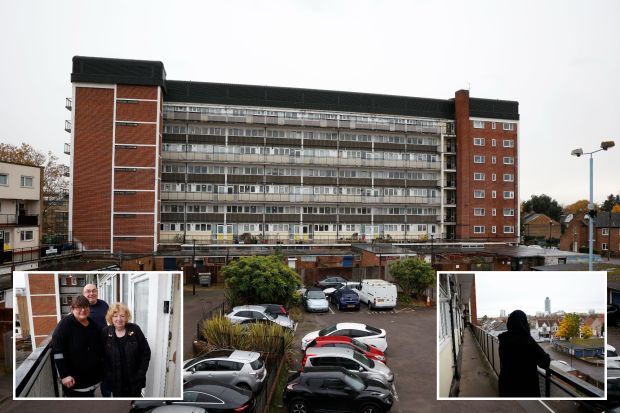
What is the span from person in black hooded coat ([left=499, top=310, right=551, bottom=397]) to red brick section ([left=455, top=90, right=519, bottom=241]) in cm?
4444

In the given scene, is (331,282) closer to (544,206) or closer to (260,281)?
(260,281)

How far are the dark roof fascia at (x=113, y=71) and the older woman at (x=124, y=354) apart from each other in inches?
1477

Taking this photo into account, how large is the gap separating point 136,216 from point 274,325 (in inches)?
1159

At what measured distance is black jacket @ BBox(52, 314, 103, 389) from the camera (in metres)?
6.61

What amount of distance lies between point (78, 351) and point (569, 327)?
24.2 ft

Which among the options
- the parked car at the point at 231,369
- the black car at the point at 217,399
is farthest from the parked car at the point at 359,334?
the black car at the point at 217,399

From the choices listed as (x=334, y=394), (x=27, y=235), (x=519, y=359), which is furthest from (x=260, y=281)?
(x=27, y=235)

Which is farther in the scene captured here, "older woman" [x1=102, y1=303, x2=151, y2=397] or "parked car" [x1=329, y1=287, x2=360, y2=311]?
"parked car" [x1=329, y1=287, x2=360, y2=311]

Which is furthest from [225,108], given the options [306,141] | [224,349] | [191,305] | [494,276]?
[494,276]

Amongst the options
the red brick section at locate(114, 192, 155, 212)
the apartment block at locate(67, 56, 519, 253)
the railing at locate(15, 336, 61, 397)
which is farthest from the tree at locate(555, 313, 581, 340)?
the red brick section at locate(114, 192, 155, 212)

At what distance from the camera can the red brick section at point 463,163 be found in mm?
49125

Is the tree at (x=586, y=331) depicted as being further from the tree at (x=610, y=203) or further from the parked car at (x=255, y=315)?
the tree at (x=610, y=203)

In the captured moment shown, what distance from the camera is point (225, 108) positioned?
45.9 metres

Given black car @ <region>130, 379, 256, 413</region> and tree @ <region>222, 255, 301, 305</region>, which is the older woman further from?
tree @ <region>222, 255, 301, 305</region>
